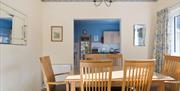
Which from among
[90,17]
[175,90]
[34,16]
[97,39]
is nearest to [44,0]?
[34,16]

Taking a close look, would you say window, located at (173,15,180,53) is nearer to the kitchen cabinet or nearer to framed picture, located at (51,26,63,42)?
framed picture, located at (51,26,63,42)

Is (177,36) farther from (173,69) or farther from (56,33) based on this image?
(56,33)

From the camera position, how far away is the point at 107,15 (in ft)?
18.9

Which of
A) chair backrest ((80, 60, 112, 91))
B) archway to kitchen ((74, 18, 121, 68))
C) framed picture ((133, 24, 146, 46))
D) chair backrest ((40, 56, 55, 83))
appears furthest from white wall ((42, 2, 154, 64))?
archway to kitchen ((74, 18, 121, 68))

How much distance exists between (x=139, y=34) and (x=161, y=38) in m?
0.77

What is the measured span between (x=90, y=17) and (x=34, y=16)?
135 centimetres

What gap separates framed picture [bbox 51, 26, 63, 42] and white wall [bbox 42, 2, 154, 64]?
0.25 feet

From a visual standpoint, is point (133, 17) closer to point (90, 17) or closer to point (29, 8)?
point (90, 17)

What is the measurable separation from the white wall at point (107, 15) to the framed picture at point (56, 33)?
0.08 meters

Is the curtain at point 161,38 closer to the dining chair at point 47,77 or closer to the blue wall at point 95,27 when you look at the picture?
the dining chair at point 47,77

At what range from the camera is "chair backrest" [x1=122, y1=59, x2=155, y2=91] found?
270 centimetres

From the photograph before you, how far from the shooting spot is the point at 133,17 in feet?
18.9

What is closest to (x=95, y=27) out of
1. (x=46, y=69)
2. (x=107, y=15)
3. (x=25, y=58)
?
(x=107, y=15)

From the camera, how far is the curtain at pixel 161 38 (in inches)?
191
